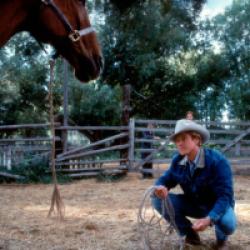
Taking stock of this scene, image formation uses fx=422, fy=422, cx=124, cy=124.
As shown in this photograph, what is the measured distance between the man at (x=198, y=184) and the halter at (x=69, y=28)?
3.03 feet

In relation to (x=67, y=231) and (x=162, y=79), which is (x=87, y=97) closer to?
(x=162, y=79)

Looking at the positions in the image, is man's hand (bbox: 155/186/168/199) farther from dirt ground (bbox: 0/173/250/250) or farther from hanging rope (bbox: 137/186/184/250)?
dirt ground (bbox: 0/173/250/250)

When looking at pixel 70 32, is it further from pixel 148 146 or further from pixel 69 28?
pixel 148 146

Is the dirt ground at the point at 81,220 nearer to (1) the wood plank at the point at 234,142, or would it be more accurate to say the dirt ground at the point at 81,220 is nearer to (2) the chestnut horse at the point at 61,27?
(2) the chestnut horse at the point at 61,27

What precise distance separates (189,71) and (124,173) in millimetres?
10176

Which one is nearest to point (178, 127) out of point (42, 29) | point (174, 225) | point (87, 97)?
point (174, 225)

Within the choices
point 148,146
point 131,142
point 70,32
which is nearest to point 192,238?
point 70,32

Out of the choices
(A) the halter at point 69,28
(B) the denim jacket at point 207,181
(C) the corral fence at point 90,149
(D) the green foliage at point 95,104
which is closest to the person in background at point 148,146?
(C) the corral fence at point 90,149

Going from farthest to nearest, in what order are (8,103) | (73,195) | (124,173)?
(8,103) → (124,173) → (73,195)

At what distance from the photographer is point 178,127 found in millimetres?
2953

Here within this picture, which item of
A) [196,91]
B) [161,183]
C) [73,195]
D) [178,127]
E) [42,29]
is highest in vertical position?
[196,91]

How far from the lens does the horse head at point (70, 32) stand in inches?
111

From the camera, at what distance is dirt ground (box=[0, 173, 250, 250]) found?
11.8 feet

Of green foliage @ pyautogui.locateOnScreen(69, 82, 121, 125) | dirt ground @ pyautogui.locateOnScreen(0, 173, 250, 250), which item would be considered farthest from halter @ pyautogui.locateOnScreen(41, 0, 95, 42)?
green foliage @ pyautogui.locateOnScreen(69, 82, 121, 125)
